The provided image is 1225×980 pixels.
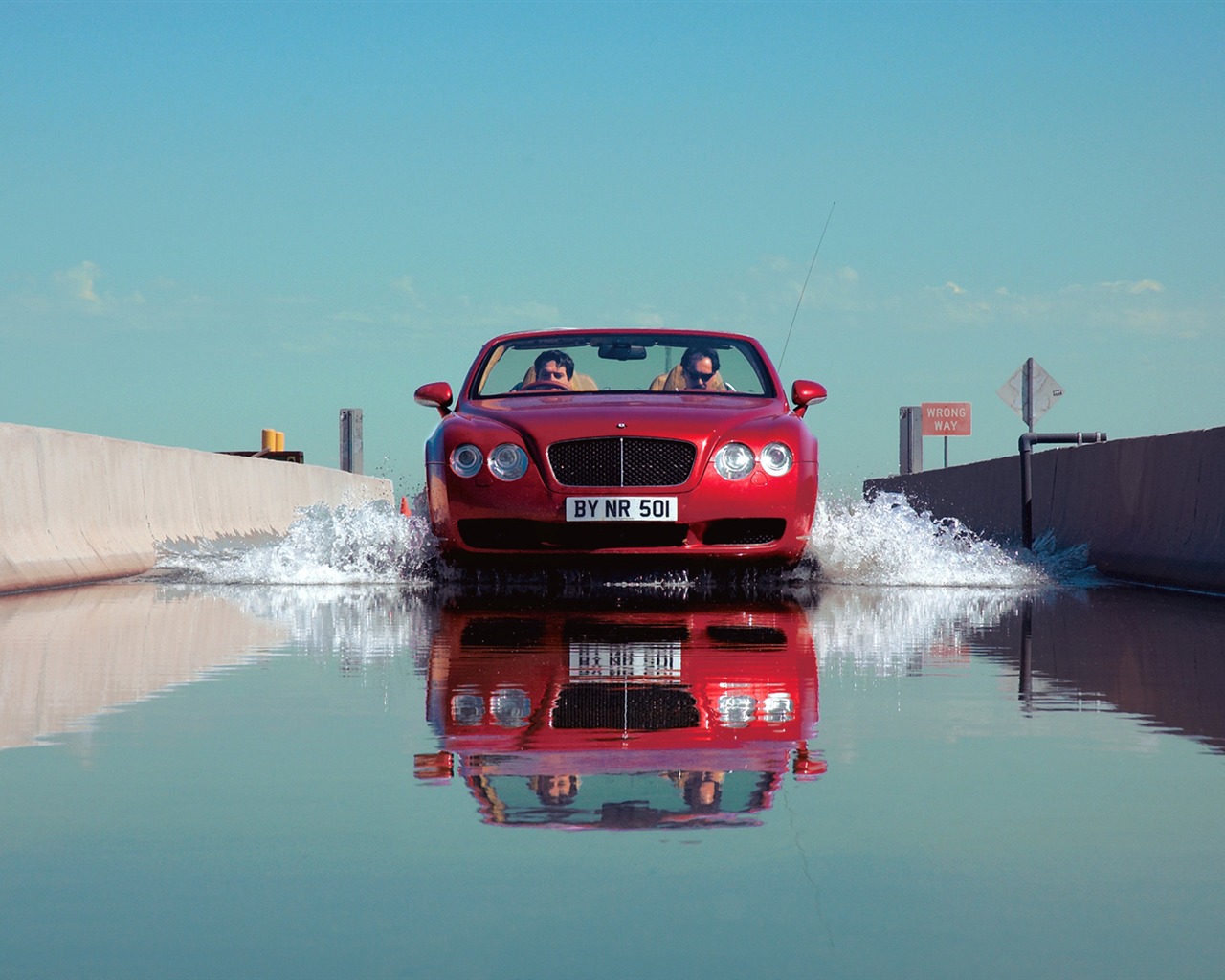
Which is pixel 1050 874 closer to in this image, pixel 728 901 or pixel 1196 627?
pixel 728 901

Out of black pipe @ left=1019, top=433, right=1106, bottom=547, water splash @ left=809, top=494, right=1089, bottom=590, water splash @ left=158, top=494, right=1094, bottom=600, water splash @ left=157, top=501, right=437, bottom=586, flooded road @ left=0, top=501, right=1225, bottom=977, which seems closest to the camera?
flooded road @ left=0, top=501, right=1225, bottom=977

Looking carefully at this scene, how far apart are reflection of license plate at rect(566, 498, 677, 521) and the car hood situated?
37 cm

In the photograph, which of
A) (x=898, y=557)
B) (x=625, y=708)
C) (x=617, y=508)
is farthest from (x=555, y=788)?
(x=898, y=557)

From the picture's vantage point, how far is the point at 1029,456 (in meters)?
15.5

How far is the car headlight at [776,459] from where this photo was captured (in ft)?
34.2

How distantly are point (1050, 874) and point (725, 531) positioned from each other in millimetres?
7035

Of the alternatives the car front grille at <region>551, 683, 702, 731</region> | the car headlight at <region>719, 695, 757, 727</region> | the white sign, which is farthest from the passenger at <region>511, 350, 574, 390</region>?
the white sign

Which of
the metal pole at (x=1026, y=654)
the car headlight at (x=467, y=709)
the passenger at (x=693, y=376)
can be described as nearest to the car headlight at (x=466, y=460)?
the passenger at (x=693, y=376)

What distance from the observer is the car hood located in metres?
10.3

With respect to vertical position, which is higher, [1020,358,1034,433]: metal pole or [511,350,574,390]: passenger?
[1020,358,1034,433]: metal pole

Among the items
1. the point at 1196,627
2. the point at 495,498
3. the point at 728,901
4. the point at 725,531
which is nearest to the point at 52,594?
the point at 495,498

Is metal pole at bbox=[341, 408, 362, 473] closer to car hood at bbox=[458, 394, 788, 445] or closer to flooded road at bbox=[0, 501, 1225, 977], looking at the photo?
Result: car hood at bbox=[458, 394, 788, 445]

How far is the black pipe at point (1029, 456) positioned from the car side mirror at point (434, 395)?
5679mm

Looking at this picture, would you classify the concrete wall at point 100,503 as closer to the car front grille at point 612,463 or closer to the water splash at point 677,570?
the water splash at point 677,570
